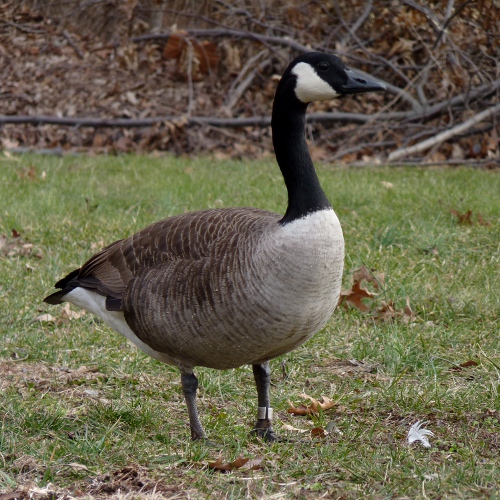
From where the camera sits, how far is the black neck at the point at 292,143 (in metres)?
3.73

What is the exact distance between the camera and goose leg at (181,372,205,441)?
12.6 ft

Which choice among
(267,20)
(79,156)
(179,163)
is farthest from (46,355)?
(267,20)

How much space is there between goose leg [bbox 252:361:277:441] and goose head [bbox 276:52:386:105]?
1.34 meters

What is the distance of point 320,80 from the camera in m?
3.82

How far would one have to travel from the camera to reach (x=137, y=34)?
50.4 feet

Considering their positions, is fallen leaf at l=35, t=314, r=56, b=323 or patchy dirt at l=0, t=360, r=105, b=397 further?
fallen leaf at l=35, t=314, r=56, b=323

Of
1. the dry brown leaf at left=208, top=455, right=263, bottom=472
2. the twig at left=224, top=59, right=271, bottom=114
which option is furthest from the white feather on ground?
the twig at left=224, top=59, right=271, bottom=114

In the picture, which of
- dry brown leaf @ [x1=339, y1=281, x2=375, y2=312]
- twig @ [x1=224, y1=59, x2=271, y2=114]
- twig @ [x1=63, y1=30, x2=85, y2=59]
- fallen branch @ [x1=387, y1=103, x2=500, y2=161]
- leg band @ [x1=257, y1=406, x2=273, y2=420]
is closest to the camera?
leg band @ [x1=257, y1=406, x2=273, y2=420]

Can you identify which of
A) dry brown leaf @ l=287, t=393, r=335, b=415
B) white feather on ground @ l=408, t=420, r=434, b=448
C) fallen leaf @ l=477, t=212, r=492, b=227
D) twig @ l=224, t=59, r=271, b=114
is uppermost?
white feather on ground @ l=408, t=420, r=434, b=448

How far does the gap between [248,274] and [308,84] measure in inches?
38.4

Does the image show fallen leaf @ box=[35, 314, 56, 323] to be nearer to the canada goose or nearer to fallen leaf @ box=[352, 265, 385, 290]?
the canada goose

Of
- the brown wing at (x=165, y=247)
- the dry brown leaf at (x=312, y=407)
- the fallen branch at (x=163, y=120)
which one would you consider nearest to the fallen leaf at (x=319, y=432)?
the dry brown leaf at (x=312, y=407)

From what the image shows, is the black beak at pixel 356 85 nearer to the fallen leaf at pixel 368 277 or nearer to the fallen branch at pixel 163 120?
the fallen leaf at pixel 368 277

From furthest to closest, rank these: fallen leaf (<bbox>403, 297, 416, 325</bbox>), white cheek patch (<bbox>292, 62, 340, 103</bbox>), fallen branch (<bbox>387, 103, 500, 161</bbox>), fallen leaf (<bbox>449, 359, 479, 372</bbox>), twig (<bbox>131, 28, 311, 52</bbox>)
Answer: twig (<bbox>131, 28, 311, 52</bbox>) < fallen branch (<bbox>387, 103, 500, 161</bbox>) < fallen leaf (<bbox>403, 297, 416, 325</bbox>) < fallen leaf (<bbox>449, 359, 479, 372</bbox>) < white cheek patch (<bbox>292, 62, 340, 103</bbox>)
